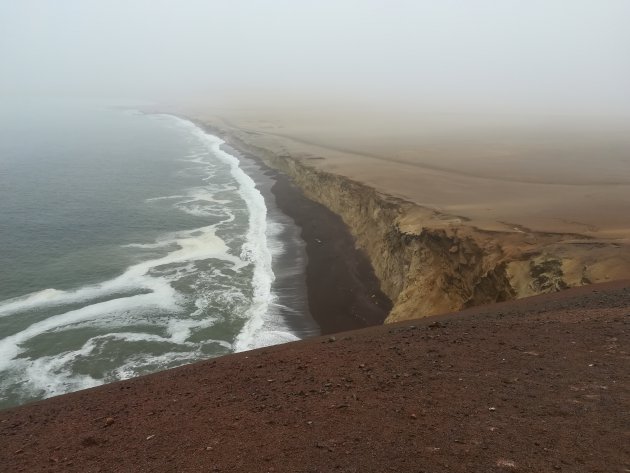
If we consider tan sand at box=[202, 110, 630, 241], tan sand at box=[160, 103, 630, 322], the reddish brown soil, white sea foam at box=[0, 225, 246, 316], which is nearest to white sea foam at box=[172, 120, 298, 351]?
white sea foam at box=[0, 225, 246, 316]

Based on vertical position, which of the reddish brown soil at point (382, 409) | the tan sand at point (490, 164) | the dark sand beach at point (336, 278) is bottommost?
the dark sand beach at point (336, 278)

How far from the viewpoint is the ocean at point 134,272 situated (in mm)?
19422

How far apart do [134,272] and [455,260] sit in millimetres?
18993

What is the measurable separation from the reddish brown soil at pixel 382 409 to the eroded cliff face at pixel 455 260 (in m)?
3.80

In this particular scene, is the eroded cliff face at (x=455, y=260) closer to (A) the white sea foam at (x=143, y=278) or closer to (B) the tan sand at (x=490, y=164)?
(B) the tan sand at (x=490, y=164)

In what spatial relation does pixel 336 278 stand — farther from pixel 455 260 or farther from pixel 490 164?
pixel 490 164

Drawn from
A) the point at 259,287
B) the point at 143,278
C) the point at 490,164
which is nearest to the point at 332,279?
the point at 259,287

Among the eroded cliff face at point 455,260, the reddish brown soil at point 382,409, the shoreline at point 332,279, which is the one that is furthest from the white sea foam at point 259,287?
the reddish brown soil at point 382,409

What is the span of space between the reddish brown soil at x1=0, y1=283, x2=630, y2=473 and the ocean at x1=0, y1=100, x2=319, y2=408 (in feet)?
24.6

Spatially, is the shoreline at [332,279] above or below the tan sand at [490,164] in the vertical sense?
below

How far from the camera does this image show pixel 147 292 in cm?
2508

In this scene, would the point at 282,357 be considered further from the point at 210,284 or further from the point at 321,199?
the point at 321,199

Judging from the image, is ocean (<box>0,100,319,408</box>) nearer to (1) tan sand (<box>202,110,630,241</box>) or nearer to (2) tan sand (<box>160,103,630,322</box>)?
(2) tan sand (<box>160,103,630,322</box>)

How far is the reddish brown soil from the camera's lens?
23.6 feet
